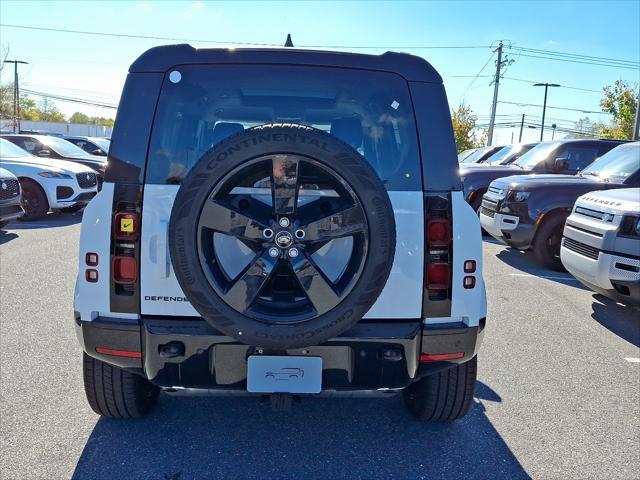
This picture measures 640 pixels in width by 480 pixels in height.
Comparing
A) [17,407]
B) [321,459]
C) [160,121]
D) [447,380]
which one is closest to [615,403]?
[447,380]

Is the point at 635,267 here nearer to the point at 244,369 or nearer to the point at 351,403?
the point at 351,403

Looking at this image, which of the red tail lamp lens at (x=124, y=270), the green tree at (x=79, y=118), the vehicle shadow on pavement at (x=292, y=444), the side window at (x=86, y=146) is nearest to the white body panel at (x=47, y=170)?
the side window at (x=86, y=146)

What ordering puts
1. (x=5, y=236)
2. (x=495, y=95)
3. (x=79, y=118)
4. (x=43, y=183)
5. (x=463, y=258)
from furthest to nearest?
(x=79, y=118) → (x=495, y=95) → (x=43, y=183) → (x=5, y=236) → (x=463, y=258)

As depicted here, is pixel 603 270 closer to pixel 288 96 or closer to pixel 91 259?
pixel 288 96

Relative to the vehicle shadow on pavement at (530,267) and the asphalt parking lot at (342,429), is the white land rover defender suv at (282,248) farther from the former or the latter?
the vehicle shadow on pavement at (530,267)

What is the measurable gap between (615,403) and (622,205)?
6.89 feet

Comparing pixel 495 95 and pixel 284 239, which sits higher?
pixel 495 95

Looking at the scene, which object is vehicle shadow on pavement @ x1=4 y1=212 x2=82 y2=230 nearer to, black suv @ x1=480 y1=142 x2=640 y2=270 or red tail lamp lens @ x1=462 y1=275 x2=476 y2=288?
black suv @ x1=480 y1=142 x2=640 y2=270

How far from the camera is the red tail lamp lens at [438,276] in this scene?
90.8 inches

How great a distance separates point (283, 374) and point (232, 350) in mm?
240

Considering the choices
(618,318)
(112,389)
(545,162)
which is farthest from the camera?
(545,162)

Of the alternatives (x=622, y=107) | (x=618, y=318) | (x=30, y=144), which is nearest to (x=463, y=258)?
(x=618, y=318)

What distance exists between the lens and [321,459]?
2.63 meters

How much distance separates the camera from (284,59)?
89.7 inches
